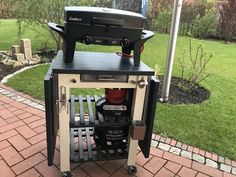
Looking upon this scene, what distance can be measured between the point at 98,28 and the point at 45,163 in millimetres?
1191

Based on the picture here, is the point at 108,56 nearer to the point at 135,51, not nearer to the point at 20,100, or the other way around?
the point at 135,51

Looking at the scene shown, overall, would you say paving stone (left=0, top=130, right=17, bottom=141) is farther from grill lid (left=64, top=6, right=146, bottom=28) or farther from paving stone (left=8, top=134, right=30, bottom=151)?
grill lid (left=64, top=6, right=146, bottom=28)

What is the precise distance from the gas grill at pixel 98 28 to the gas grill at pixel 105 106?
30 millimetres

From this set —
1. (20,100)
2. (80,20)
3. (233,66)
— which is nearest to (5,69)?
(20,100)

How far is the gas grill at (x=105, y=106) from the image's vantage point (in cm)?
139

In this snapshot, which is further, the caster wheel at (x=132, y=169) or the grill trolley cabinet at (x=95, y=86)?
the caster wheel at (x=132, y=169)

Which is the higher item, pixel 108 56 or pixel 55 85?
pixel 108 56

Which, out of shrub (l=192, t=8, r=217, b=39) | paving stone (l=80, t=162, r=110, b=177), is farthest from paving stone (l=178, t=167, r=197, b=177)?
shrub (l=192, t=8, r=217, b=39)

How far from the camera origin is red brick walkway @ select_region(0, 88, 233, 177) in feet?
5.72

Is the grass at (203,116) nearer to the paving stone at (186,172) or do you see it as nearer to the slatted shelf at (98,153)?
the paving stone at (186,172)

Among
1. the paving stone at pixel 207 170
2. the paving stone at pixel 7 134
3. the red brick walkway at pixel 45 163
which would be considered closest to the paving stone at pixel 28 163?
the red brick walkway at pixel 45 163

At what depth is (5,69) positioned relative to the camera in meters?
3.91

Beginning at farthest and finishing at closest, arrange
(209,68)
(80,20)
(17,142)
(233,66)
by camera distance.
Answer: (233,66)
(209,68)
(17,142)
(80,20)

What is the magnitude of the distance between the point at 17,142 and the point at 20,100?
0.90 meters
